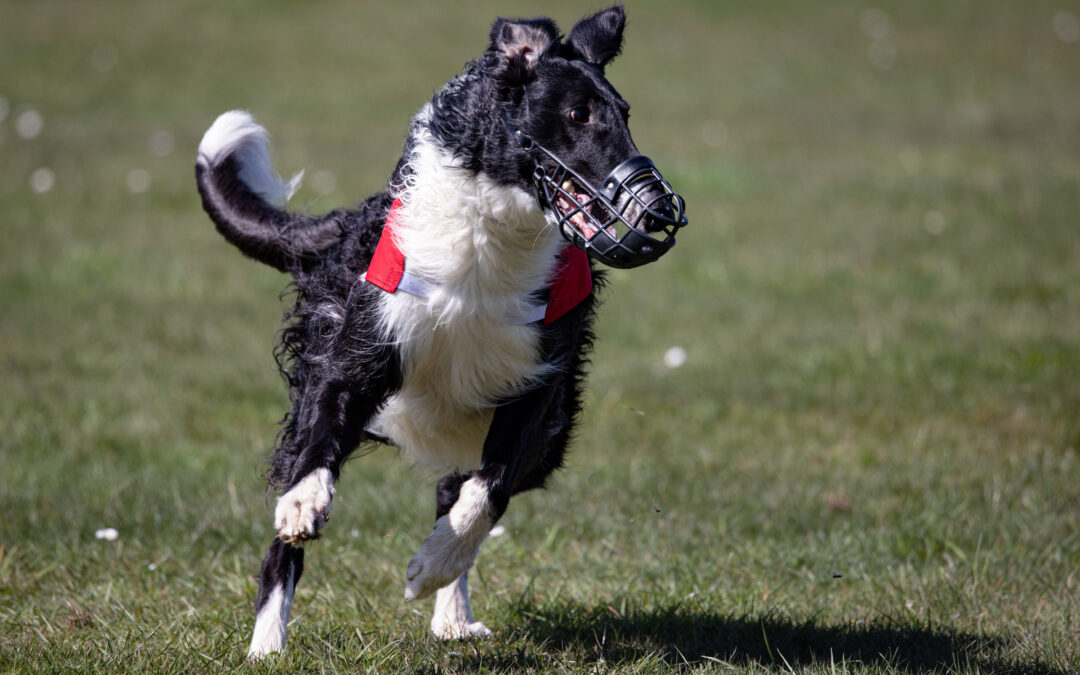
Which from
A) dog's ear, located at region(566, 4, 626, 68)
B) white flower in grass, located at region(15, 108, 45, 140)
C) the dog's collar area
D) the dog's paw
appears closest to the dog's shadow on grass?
the dog's paw

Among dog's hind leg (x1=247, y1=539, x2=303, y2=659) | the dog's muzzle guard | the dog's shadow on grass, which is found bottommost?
the dog's shadow on grass

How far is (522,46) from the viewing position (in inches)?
122

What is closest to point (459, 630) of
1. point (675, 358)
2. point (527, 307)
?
point (527, 307)

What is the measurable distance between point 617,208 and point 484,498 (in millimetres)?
920

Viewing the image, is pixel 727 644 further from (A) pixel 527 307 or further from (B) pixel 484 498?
(A) pixel 527 307

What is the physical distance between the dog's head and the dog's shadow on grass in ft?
4.24

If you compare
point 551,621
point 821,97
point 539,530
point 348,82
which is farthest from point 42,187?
point 821,97

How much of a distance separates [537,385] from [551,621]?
0.87m

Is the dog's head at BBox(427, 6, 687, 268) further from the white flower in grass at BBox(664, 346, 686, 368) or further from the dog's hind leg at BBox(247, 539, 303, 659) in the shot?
the white flower in grass at BBox(664, 346, 686, 368)

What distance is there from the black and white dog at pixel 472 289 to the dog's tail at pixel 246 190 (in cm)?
37

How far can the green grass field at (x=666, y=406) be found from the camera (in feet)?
12.0

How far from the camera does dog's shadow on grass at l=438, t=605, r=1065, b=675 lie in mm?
3324

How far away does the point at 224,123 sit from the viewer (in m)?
4.11

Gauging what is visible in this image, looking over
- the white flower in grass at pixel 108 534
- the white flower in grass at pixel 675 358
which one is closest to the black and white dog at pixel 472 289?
the white flower in grass at pixel 108 534
